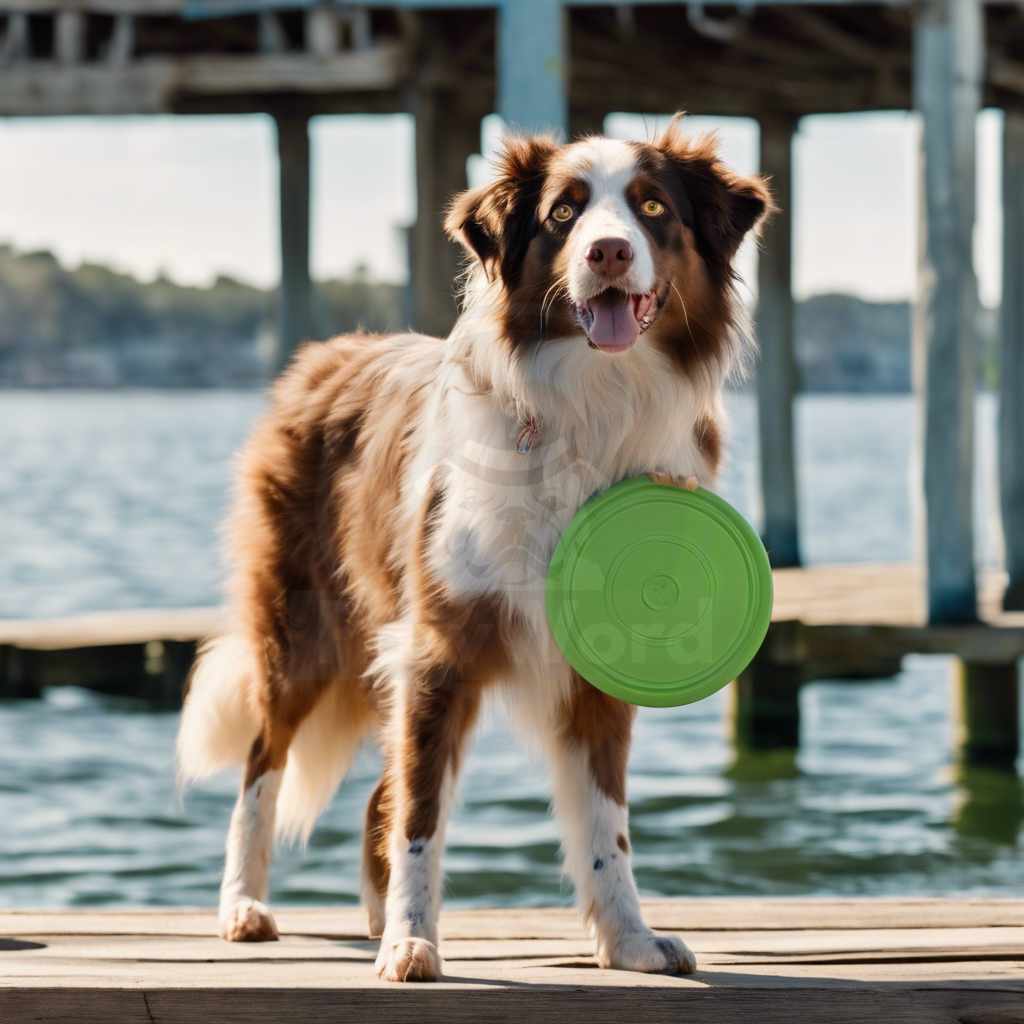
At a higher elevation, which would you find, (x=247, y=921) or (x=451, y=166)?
(x=451, y=166)

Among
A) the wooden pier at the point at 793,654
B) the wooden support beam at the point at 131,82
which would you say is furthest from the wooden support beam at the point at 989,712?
the wooden support beam at the point at 131,82

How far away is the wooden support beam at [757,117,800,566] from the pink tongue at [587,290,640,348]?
7.91 metres

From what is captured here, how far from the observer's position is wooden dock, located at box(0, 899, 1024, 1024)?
2.85 metres

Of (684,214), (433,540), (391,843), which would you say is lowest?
(391,843)

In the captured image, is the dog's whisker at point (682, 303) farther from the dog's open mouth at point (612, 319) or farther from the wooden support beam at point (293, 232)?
the wooden support beam at point (293, 232)

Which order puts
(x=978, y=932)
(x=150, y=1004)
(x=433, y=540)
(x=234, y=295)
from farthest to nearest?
1. (x=234, y=295)
2. (x=978, y=932)
3. (x=433, y=540)
4. (x=150, y=1004)

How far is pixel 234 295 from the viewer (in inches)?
3059

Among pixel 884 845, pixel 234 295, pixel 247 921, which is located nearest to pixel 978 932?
pixel 247 921

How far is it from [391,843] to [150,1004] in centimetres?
59

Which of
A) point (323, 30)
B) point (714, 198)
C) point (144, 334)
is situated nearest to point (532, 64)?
point (323, 30)

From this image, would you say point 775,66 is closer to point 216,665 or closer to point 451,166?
point 451,166

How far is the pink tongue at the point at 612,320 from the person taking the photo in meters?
2.98

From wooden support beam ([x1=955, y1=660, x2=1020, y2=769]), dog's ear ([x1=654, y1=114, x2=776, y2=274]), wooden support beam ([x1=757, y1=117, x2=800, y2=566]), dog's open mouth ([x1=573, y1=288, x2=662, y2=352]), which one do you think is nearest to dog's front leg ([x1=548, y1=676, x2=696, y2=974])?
dog's open mouth ([x1=573, y1=288, x2=662, y2=352])

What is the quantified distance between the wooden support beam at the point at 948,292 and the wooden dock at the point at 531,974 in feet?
13.0
